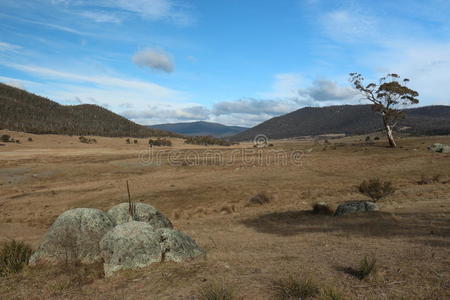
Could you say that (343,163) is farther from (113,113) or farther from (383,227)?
(113,113)

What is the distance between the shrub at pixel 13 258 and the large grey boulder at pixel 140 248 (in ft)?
6.95

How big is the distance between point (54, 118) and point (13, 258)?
93.5 meters

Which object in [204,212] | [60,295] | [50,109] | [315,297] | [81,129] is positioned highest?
[50,109]

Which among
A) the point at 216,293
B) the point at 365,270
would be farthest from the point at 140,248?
the point at 365,270

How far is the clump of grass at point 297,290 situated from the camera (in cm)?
507

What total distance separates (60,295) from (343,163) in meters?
29.8

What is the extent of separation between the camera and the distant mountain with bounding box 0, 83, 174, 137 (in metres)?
76.8

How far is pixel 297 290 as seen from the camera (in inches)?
202

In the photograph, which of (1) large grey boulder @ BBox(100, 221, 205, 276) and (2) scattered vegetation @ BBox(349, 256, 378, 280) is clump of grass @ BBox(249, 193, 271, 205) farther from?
(2) scattered vegetation @ BBox(349, 256, 378, 280)

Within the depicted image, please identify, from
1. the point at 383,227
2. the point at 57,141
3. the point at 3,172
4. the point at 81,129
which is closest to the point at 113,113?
the point at 81,129

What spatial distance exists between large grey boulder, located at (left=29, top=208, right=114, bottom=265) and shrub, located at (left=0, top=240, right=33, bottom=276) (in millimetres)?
227

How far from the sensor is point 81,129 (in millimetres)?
85125

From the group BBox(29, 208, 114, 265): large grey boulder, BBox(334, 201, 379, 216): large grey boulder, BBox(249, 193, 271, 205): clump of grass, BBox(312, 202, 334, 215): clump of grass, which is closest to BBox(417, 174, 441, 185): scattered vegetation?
BBox(334, 201, 379, 216): large grey boulder

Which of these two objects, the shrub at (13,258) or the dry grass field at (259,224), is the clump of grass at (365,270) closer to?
the dry grass field at (259,224)
